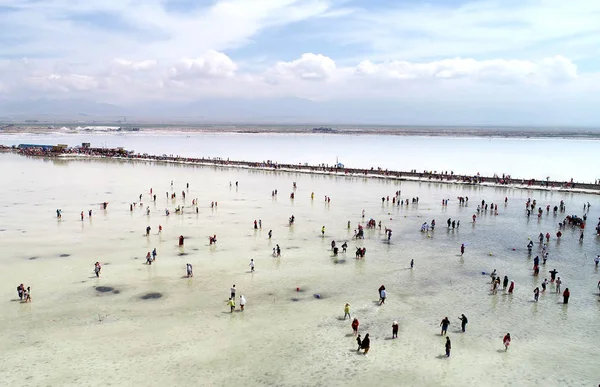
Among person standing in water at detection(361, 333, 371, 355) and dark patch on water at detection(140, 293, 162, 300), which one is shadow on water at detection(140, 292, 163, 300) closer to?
dark patch on water at detection(140, 293, 162, 300)

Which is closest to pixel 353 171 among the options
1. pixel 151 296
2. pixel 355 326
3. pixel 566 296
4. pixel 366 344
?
pixel 566 296

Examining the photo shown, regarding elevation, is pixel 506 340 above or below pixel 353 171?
below

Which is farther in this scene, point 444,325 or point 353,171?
point 353,171

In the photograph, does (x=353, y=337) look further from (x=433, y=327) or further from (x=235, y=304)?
(x=235, y=304)

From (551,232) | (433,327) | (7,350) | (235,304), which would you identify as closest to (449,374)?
(433,327)

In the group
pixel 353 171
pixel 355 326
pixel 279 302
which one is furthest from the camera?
pixel 353 171

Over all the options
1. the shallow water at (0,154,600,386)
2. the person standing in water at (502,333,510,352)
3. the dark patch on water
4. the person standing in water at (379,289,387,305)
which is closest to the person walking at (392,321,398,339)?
the shallow water at (0,154,600,386)

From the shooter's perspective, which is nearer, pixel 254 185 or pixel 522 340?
pixel 522 340

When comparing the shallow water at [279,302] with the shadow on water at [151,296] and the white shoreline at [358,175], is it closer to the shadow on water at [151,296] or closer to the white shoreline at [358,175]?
the shadow on water at [151,296]

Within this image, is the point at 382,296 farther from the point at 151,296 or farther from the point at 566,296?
the point at 151,296
